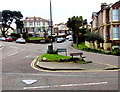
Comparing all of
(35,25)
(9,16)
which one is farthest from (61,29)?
(9,16)

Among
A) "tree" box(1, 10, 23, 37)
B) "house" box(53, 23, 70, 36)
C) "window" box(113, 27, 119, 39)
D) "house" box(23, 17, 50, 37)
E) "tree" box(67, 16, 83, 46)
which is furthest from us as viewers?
Result: "house" box(53, 23, 70, 36)

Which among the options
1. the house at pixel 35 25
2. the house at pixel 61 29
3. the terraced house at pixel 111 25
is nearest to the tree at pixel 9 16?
the house at pixel 35 25

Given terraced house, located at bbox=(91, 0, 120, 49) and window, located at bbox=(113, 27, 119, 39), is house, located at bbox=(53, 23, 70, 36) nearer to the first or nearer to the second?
terraced house, located at bbox=(91, 0, 120, 49)

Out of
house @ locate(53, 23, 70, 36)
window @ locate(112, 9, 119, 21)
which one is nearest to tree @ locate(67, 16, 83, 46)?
window @ locate(112, 9, 119, 21)

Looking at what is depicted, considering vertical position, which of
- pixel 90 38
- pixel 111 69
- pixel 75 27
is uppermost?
pixel 75 27

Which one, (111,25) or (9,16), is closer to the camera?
(111,25)

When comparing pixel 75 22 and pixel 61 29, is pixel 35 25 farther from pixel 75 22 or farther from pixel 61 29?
pixel 75 22

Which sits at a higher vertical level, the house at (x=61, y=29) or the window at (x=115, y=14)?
the house at (x=61, y=29)

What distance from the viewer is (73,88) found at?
784cm

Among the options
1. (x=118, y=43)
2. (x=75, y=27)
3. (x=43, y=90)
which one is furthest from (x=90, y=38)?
(x=43, y=90)

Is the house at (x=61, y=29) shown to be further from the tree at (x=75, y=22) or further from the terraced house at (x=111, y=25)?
the terraced house at (x=111, y=25)

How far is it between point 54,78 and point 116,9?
79.2 feet

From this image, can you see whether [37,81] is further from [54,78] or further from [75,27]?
[75,27]

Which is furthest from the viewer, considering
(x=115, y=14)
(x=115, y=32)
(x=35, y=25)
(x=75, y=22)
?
(x=35, y=25)
